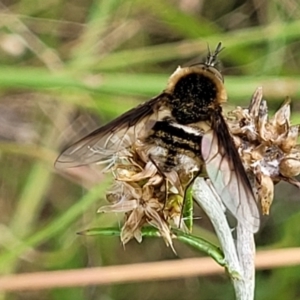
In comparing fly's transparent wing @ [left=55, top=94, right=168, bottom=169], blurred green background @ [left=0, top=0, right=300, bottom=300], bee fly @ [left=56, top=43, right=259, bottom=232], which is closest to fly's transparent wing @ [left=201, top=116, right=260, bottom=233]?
bee fly @ [left=56, top=43, right=259, bottom=232]

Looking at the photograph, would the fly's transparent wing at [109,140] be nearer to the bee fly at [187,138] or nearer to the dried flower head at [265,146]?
the bee fly at [187,138]

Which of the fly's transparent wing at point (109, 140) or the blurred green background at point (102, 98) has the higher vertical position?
the blurred green background at point (102, 98)

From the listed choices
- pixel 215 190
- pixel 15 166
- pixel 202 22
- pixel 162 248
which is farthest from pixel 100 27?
pixel 215 190

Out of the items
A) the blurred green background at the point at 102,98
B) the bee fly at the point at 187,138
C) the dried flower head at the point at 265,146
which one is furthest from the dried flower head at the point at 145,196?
the blurred green background at the point at 102,98

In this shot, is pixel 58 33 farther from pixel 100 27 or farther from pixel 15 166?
pixel 15 166

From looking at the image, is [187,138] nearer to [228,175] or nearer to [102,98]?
[228,175]

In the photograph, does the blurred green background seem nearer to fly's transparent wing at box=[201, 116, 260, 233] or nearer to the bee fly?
the bee fly
